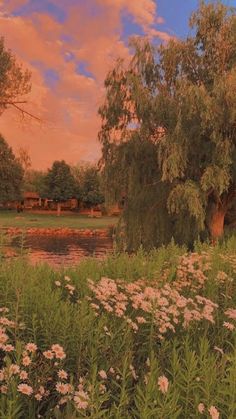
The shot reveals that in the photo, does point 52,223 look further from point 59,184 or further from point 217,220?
point 217,220

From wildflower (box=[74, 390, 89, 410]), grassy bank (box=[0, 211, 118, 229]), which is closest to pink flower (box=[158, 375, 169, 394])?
wildflower (box=[74, 390, 89, 410])

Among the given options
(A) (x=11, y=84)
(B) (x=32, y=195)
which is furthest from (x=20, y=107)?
(B) (x=32, y=195)

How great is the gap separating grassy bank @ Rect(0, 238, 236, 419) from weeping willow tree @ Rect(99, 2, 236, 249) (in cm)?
1540

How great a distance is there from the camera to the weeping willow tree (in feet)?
66.0

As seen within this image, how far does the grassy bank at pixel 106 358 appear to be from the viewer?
2.61m

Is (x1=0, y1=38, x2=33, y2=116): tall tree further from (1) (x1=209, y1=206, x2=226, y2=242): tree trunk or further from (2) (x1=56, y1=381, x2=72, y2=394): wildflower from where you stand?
(2) (x1=56, y1=381, x2=72, y2=394): wildflower

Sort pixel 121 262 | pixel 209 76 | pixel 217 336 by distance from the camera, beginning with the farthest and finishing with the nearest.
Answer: pixel 209 76, pixel 121 262, pixel 217 336

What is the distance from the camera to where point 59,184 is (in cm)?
8956

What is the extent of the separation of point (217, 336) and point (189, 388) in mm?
1723

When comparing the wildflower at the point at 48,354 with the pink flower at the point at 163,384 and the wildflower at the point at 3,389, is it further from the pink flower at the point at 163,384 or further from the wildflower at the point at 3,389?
the pink flower at the point at 163,384

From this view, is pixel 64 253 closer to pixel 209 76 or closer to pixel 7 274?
pixel 209 76

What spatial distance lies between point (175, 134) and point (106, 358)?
17.7 m

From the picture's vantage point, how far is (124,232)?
23.5 meters

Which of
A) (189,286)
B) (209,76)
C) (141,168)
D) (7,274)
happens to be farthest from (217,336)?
(209,76)
